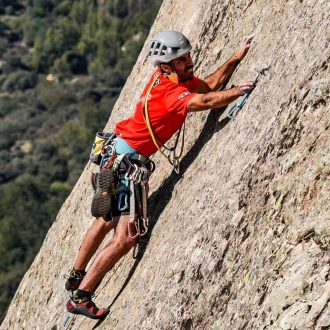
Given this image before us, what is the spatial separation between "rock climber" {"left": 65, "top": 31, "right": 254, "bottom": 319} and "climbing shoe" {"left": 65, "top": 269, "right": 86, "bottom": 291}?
1.04 feet

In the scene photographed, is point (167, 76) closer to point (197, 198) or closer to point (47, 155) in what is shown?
point (197, 198)

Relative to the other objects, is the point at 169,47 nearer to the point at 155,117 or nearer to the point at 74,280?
the point at 155,117

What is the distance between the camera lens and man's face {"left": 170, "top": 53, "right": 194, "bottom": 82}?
28.6 feet

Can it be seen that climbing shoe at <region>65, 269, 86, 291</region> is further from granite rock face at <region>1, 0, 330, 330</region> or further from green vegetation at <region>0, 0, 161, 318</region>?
green vegetation at <region>0, 0, 161, 318</region>

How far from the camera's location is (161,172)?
32.6 feet

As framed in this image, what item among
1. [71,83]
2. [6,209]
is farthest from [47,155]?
[71,83]

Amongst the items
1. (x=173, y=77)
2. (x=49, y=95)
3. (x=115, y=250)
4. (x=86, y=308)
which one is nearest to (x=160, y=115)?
(x=173, y=77)

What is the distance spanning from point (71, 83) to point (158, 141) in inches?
5391

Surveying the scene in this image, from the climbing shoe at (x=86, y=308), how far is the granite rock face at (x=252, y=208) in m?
0.17

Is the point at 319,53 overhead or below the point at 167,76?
overhead

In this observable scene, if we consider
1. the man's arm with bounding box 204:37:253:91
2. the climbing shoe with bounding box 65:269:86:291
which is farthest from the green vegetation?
the man's arm with bounding box 204:37:253:91

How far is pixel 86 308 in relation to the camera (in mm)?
8953

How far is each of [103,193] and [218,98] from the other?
5.73ft

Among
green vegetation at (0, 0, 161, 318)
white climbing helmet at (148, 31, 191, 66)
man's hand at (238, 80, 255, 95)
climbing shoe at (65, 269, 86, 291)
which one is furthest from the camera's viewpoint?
green vegetation at (0, 0, 161, 318)
